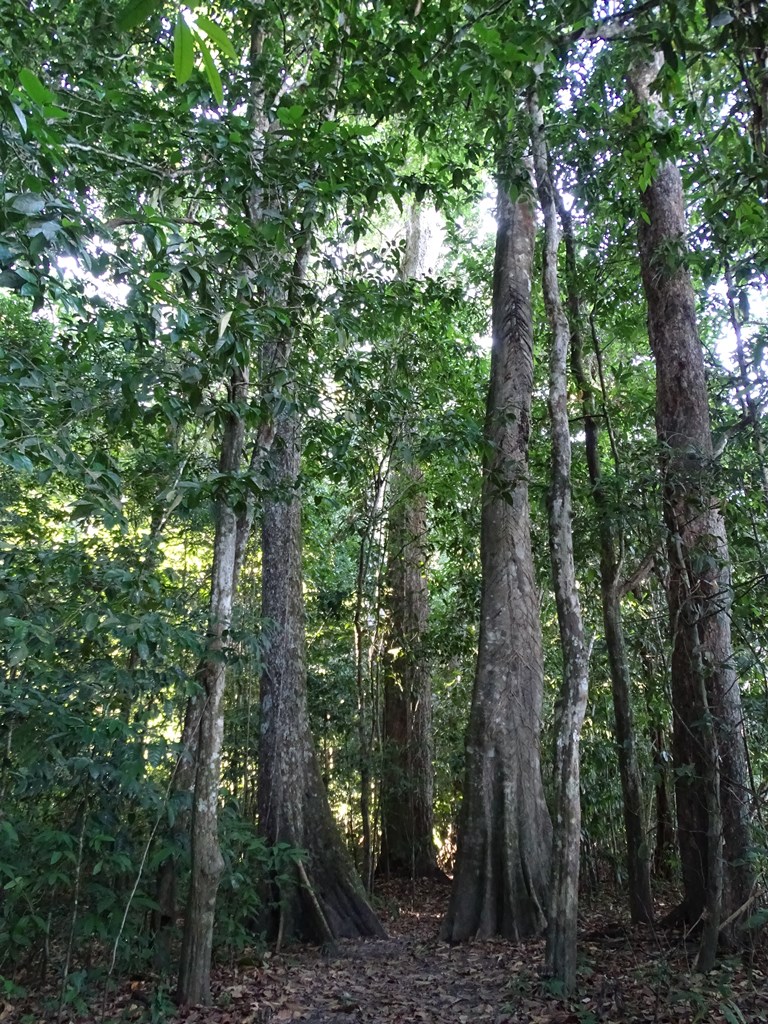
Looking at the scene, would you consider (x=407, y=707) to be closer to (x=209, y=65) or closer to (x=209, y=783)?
(x=209, y=783)

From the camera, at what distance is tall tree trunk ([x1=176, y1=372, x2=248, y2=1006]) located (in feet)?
16.8

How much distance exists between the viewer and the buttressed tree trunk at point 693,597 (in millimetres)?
5406

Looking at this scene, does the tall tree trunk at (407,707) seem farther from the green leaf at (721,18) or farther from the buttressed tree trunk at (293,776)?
the green leaf at (721,18)

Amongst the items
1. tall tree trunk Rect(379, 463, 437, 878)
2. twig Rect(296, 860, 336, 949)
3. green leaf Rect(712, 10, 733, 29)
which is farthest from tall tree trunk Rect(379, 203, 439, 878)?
green leaf Rect(712, 10, 733, 29)

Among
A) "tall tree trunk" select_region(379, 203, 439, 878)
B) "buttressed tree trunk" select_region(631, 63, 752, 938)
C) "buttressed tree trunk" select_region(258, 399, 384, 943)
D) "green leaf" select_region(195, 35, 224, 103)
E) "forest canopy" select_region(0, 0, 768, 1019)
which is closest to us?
"green leaf" select_region(195, 35, 224, 103)

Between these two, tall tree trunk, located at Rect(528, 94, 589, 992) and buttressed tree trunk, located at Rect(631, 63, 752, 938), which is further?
buttressed tree trunk, located at Rect(631, 63, 752, 938)

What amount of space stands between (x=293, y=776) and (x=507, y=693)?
2.33m

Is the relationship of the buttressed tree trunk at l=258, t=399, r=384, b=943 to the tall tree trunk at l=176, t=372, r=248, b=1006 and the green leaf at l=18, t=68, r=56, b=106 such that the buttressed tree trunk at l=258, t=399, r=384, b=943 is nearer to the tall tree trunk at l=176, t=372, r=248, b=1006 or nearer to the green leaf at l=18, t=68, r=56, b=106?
the tall tree trunk at l=176, t=372, r=248, b=1006

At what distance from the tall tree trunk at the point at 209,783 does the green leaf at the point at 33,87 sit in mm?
2133

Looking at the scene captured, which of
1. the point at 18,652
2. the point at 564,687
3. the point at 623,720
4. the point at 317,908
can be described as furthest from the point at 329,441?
the point at 317,908

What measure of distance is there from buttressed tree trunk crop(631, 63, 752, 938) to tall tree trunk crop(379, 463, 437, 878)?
4420 millimetres

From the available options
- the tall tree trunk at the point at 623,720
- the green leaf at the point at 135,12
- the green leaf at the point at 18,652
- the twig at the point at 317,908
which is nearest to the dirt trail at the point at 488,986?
the twig at the point at 317,908

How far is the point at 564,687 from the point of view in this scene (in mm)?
5445

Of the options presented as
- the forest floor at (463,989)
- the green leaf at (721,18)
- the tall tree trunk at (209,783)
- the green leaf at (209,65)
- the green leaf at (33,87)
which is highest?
the green leaf at (721,18)
